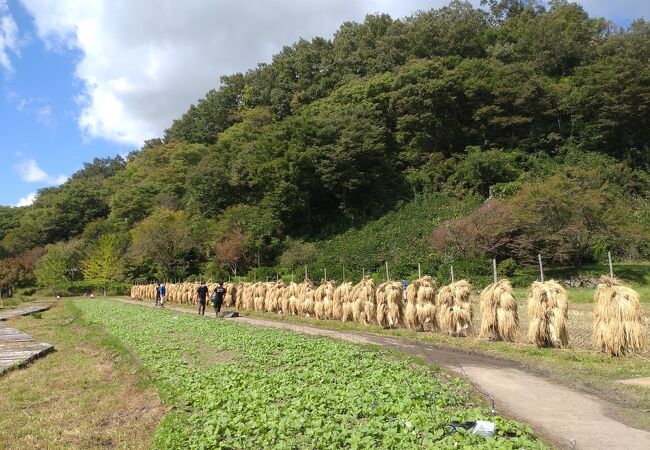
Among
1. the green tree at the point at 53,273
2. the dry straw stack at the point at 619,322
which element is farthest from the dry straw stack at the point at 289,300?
the green tree at the point at 53,273

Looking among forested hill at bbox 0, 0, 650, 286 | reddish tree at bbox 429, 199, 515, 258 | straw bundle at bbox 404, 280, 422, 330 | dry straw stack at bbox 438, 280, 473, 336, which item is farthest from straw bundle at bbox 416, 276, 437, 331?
reddish tree at bbox 429, 199, 515, 258

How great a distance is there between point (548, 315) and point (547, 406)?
5333 millimetres

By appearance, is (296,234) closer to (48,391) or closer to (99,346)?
(99,346)

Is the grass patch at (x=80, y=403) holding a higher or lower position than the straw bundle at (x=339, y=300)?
lower

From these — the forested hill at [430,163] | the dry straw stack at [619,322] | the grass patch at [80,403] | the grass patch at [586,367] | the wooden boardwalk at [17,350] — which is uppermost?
the forested hill at [430,163]

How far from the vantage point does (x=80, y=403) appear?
33.1ft

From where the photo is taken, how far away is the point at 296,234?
59.5 meters

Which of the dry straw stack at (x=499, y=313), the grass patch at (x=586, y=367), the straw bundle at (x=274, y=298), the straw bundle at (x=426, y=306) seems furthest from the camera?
the straw bundle at (x=274, y=298)

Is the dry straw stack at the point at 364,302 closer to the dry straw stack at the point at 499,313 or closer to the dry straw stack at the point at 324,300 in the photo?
the dry straw stack at the point at 324,300

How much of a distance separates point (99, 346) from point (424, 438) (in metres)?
15.6

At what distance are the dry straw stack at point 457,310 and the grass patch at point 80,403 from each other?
9.02m

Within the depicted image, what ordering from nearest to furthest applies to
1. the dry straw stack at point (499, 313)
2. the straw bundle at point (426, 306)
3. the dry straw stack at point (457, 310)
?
the dry straw stack at point (499, 313) < the dry straw stack at point (457, 310) < the straw bundle at point (426, 306)

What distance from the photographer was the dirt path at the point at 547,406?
6078mm

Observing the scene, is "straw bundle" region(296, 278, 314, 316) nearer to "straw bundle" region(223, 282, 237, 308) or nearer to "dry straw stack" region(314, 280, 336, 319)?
"dry straw stack" region(314, 280, 336, 319)
